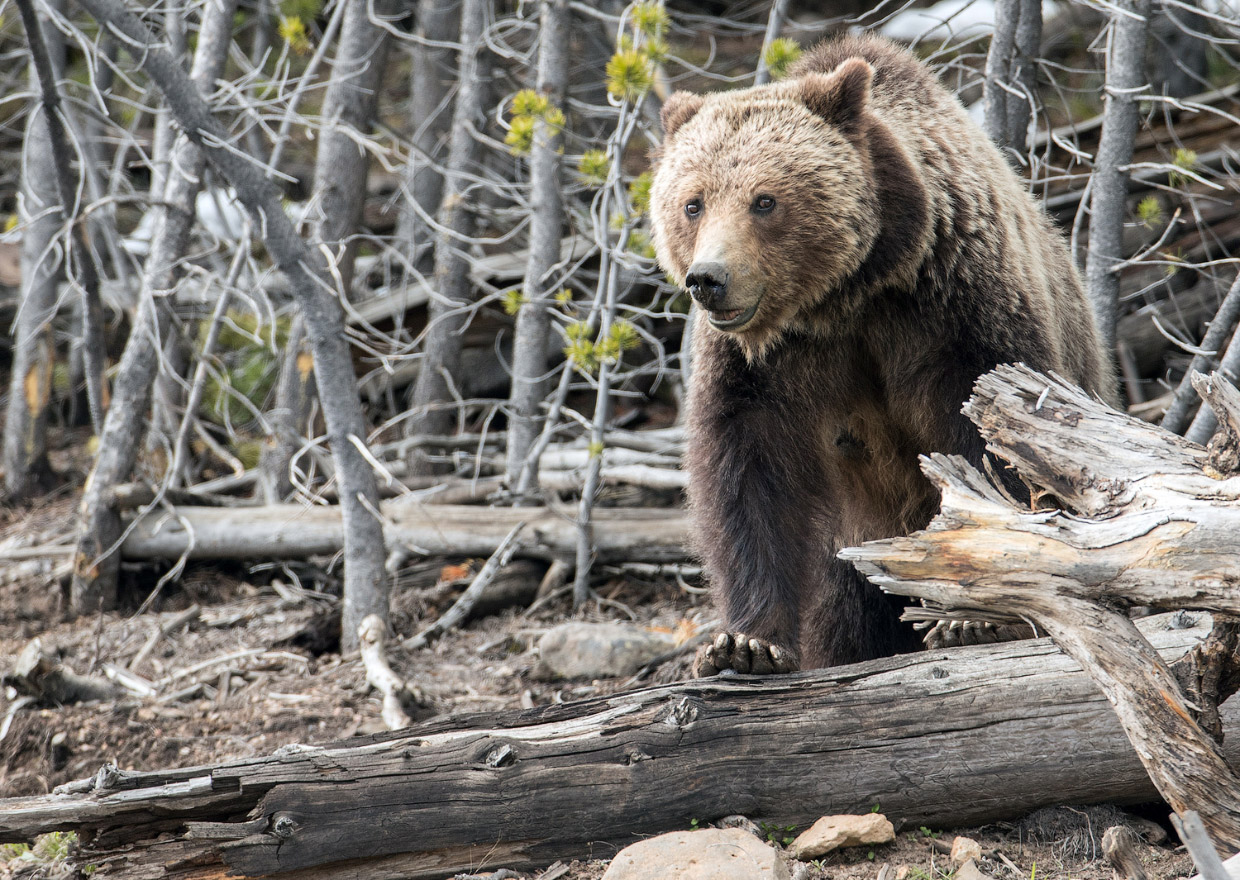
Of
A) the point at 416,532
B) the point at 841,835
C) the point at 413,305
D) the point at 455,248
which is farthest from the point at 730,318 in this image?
the point at 413,305

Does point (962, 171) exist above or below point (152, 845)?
above

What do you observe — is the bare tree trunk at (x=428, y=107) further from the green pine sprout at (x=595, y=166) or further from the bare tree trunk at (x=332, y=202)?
the green pine sprout at (x=595, y=166)

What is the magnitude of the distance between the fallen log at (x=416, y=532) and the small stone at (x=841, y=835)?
2.93m

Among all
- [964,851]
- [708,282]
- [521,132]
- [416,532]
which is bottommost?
[416,532]

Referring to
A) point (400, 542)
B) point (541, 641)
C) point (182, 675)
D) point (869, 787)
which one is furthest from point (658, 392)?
point (869, 787)

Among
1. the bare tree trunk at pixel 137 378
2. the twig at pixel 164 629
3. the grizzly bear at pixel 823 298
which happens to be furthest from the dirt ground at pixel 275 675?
the grizzly bear at pixel 823 298

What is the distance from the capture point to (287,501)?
20.7ft

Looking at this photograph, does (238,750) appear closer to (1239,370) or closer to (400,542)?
(400,542)

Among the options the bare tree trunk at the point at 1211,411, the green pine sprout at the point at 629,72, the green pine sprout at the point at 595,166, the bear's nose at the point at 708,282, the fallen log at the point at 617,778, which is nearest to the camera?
the fallen log at the point at 617,778

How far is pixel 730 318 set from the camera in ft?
10.2

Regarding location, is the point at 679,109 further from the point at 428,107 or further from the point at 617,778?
the point at 428,107

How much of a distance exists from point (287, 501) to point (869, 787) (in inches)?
171

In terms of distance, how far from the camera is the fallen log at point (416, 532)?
5.74m

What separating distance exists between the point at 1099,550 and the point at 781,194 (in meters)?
1.54
